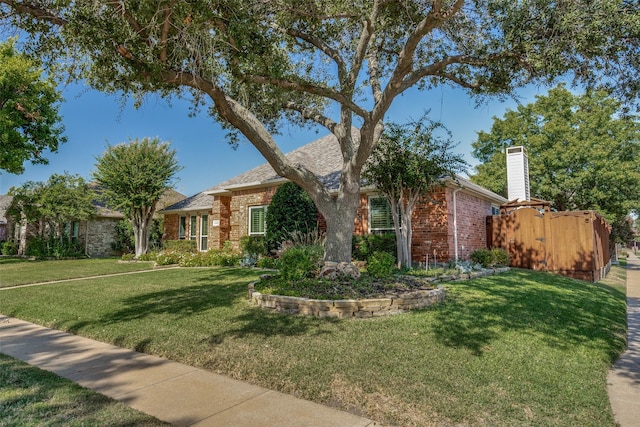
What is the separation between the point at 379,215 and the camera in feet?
43.4

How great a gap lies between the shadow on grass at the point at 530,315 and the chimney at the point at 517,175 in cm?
773

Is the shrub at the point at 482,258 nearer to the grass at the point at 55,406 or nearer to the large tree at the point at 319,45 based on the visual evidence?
the large tree at the point at 319,45

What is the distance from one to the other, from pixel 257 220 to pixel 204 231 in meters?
5.71

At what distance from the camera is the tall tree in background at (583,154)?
2216 cm

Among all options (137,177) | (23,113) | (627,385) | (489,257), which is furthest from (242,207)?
(627,385)

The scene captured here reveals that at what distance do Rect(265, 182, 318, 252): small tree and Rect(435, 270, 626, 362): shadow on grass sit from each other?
21.4 ft

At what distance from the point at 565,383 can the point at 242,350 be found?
3.53 metres

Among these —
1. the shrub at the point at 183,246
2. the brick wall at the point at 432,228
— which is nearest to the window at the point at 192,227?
the shrub at the point at 183,246

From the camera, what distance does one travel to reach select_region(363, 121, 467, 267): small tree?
10141 mm

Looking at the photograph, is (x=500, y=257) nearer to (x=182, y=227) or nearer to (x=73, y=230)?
(x=182, y=227)

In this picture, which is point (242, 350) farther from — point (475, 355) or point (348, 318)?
point (475, 355)

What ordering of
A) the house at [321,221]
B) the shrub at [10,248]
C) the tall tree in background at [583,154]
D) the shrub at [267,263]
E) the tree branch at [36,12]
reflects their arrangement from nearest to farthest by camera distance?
the tree branch at [36,12] → the house at [321,221] → the shrub at [267,263] → the tall tree in background at [583,154] → the shrub at [10,248]

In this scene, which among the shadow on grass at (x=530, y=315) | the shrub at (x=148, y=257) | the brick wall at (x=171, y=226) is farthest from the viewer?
the brick wall at (x=171, y=226)

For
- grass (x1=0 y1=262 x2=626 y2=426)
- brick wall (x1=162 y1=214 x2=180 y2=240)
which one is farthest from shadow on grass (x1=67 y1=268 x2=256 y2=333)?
brick wall (x1=162 y1=214 x2=180 y2=240)
